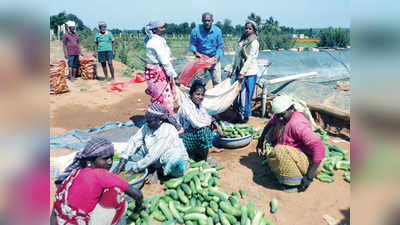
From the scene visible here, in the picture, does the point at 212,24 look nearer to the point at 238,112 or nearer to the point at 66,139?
the point at 238,112

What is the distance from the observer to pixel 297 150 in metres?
3.77

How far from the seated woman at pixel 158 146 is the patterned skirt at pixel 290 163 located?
1.26 metres

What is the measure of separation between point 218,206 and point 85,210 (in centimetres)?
161

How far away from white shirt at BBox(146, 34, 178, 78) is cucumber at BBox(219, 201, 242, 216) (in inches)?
115

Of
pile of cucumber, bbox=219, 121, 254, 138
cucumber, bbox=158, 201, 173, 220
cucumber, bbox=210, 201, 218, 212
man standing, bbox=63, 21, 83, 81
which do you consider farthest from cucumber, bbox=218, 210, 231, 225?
man standing, bbox=63, 21, 83, 81

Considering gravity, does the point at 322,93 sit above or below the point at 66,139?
above

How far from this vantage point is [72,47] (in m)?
10.6

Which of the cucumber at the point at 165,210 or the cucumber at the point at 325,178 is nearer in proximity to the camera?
the cucumber at the point at 165,210

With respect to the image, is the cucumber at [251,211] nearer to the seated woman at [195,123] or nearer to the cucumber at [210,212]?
the cucumber at [210,212]

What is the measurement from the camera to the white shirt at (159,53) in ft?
17.5

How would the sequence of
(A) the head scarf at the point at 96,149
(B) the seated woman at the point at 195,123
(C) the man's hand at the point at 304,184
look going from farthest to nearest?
(B) the seated woman at the point at 195,123 < (C) the man's hand at the point at 304,184 < (A) the head scarf at the point at 96,149

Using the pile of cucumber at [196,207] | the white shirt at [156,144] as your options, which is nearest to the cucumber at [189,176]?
the pile of cucumber at [196,207]

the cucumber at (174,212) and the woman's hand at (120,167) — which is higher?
the woman's hand at (120,167)
